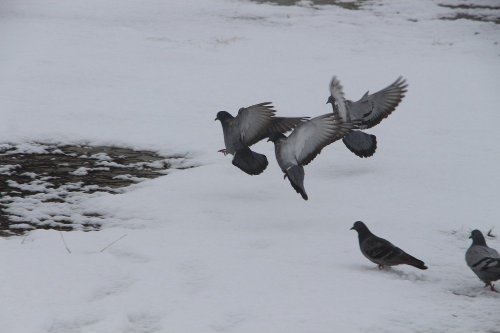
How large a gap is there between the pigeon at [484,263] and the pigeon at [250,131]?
263 centimetres

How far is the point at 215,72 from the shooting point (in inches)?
544

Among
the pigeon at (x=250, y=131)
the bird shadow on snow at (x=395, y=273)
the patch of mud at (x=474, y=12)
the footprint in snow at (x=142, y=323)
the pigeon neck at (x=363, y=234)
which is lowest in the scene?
the bird shadow on snow at (x=395, y=273)

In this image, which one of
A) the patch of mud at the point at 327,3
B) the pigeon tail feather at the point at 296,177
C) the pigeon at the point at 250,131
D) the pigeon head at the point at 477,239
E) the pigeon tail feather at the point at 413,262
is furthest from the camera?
the patch of mud at the point at 327,3

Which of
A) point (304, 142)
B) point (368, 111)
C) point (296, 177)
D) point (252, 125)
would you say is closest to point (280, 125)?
point (252, 125)

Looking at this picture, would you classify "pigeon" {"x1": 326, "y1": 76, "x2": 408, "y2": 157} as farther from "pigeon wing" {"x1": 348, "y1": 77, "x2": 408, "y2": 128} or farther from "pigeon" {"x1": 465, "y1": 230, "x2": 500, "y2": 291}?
"pigeon" {"x1": 465, "y1": 230, "x2": 500, "y2": 291}

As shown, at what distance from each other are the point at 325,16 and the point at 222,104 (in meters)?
8.18

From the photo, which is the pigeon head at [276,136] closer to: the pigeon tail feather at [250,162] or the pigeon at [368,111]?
the pigeon tail feather at [250,162]

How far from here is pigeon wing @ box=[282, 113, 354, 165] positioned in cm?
727

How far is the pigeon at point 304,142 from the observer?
7.28 meters

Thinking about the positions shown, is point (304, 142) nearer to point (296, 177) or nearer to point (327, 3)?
point (296, 177)

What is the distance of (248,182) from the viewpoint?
8.45 metres

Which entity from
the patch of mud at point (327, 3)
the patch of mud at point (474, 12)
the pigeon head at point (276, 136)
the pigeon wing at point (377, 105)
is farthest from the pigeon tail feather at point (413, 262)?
the patch of mud at point (327, 3)

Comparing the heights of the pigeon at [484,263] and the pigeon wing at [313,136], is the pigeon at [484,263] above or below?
below

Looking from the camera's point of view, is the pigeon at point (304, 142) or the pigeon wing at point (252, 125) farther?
the pigeon wing at point (252, 125)
